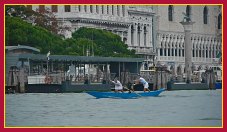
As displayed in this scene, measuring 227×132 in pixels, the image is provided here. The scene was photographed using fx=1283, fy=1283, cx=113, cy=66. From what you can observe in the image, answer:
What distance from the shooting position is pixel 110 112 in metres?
45.3

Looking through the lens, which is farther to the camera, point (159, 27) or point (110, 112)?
point (159, 27)

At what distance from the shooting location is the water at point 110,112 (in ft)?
125

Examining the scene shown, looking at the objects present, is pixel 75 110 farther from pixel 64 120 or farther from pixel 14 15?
pixel 14 15

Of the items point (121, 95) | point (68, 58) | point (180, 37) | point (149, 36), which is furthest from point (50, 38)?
point (180, 37)

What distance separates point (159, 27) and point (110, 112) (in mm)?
83096

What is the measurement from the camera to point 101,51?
94688 millimetres

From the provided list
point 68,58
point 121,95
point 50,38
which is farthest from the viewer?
point 50,38

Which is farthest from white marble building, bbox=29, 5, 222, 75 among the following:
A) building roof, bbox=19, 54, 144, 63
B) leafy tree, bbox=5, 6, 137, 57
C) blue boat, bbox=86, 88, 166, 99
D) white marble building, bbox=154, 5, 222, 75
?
blue boat, bbox=86, 88, 166, 99

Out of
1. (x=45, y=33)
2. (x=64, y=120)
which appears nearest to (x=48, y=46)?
(x=45, y=33)

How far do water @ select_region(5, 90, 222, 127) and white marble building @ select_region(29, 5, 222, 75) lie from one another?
50267 millimetres

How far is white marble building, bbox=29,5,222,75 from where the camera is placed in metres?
109

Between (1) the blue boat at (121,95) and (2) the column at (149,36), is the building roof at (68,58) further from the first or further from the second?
(2) the column at (149,36)

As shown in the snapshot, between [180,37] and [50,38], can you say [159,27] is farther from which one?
[50,38]

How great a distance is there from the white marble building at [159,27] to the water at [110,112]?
50.3m
